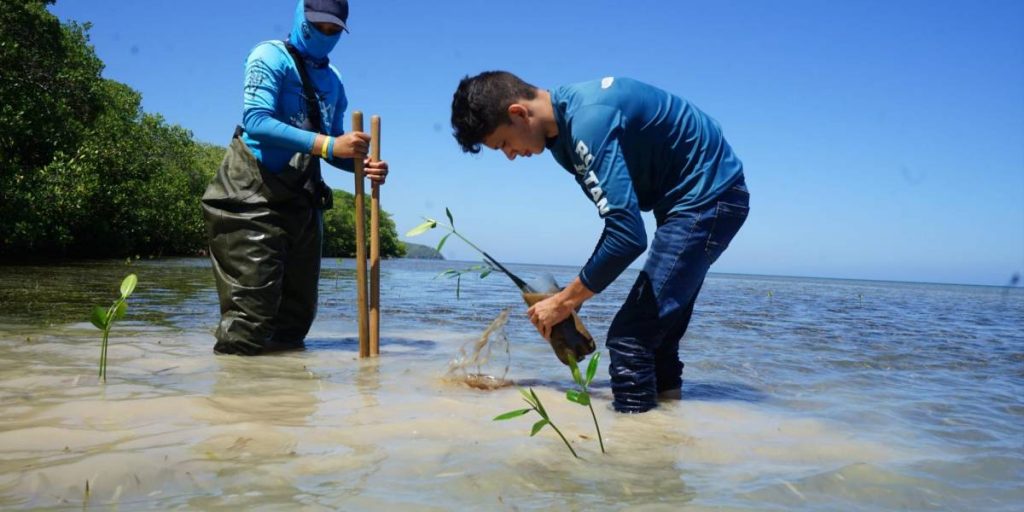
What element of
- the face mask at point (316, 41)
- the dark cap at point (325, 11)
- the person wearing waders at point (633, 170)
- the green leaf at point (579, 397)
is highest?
the dark cap at point (325, 11)

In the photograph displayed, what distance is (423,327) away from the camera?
7266 mm

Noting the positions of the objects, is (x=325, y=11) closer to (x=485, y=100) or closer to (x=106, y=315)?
(x=485, y=100)

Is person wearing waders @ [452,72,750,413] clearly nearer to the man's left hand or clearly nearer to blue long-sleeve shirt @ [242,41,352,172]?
the man's left hand

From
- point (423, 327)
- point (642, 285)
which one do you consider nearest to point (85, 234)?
point (423, 327)

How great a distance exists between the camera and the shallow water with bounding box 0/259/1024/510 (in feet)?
6.71

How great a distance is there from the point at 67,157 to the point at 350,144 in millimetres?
18179

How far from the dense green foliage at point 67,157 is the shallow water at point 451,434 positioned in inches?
557

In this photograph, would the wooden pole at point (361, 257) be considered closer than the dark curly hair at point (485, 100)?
No

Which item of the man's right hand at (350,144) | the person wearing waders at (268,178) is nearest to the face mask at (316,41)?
the person wearing waders at (268,178)

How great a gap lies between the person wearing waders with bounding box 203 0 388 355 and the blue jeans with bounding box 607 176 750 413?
2196 millimetres

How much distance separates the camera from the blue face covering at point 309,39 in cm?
460

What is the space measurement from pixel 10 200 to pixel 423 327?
14.8 metres

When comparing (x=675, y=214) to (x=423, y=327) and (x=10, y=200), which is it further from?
(x=10, y=200)

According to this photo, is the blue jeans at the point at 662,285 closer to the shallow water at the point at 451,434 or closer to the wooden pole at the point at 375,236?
the shallow water at the point at 451,434
